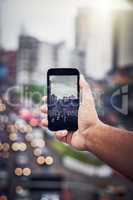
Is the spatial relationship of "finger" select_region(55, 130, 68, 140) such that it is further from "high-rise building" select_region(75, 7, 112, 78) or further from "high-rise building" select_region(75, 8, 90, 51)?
"high-rise building" select_region(75, 8, 90, 51)

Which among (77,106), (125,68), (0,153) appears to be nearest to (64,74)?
Answer: (77,106)

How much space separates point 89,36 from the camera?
249cm

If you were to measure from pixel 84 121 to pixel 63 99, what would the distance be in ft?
0.46

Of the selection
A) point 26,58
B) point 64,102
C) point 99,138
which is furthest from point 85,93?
point 26,58

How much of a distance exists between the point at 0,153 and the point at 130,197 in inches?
26.3

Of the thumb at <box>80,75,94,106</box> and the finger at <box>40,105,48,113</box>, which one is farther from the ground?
the thumb at <box>80,75,94,106</box>

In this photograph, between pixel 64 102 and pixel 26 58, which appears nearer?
pixel 64 102

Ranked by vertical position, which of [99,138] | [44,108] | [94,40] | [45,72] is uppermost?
[94,40]

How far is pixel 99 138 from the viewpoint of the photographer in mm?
2426

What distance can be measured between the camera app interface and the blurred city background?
0.08 meters

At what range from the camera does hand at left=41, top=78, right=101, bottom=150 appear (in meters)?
2.40

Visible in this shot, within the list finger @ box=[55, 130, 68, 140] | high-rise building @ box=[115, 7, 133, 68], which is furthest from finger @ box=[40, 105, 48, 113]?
high-rise building @ box=[115, 7, 133, 68]

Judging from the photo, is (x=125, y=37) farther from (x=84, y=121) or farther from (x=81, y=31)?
(x=84, y=121)

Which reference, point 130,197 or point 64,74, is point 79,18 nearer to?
point 64,74
